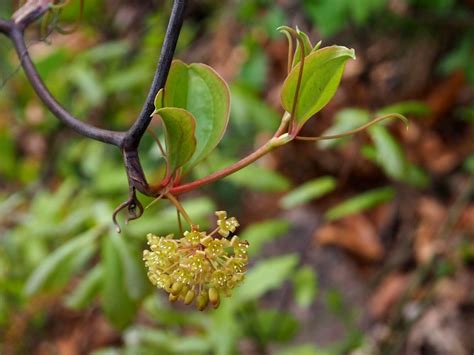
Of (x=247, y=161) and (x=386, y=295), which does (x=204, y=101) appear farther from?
(x=386, y=295)

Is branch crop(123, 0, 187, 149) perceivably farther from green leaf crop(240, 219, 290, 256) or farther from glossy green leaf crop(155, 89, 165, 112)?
green leaf crop(240, 219, 290, 256)

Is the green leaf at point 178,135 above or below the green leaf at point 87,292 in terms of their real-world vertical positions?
above

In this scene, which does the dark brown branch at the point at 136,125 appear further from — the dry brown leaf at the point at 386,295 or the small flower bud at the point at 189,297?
the dry brown leaf at the point at 386,295

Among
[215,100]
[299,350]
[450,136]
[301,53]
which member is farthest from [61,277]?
[450,136]

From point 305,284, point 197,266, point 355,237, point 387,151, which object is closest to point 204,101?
point 197,266

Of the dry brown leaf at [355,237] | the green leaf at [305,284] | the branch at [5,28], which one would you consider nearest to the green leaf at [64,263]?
the green leaf at [305,284]

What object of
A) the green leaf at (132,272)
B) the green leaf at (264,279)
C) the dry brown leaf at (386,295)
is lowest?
the dry brown leaf at (386,295)

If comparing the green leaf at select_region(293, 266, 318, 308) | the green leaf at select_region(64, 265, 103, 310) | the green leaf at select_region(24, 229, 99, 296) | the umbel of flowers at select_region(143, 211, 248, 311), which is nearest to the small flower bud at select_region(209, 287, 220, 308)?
the umbel of flowers at select_region(143, 211, 248, 311)

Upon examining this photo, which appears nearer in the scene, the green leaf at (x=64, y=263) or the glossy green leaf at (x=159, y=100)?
the glossy green leaf at (x=159, y=100)
